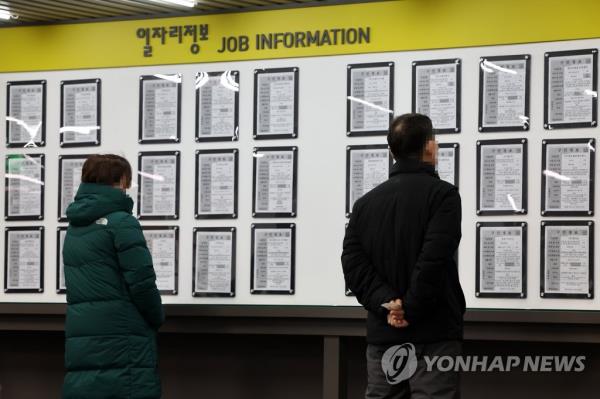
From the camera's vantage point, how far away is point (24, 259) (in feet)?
23.8

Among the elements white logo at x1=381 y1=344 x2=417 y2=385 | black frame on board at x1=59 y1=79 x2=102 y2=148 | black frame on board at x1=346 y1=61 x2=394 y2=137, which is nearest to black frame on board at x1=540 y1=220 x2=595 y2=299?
black frame on board at x1=346 y1=61 x2=394 y2=137

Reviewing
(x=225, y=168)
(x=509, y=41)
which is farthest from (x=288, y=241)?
(x=509, y=41)

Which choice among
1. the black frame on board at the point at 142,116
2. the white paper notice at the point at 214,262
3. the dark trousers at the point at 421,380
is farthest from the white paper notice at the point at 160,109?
the dark trousers at the point at 421,380

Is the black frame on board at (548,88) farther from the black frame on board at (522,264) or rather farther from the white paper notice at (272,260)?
the white paper notice at (272,260)

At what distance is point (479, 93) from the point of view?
6281 mm

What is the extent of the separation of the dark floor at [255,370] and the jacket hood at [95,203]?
5.21ft

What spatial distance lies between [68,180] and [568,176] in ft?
10.3

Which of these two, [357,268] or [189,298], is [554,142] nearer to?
[357,268]

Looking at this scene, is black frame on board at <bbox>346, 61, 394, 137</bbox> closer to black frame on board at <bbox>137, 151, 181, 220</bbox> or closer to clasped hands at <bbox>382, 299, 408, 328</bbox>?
black frame on board at <bbox>137, 151, 181, 220</bbox>

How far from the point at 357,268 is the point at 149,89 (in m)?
2.68

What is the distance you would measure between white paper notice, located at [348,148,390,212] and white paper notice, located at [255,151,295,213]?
375 mm

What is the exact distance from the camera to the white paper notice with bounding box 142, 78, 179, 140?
22.8 feet

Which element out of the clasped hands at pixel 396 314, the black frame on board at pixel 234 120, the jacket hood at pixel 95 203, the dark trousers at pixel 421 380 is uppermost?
the black frame on board at pixel 234 120

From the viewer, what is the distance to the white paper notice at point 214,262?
22.4 feet
